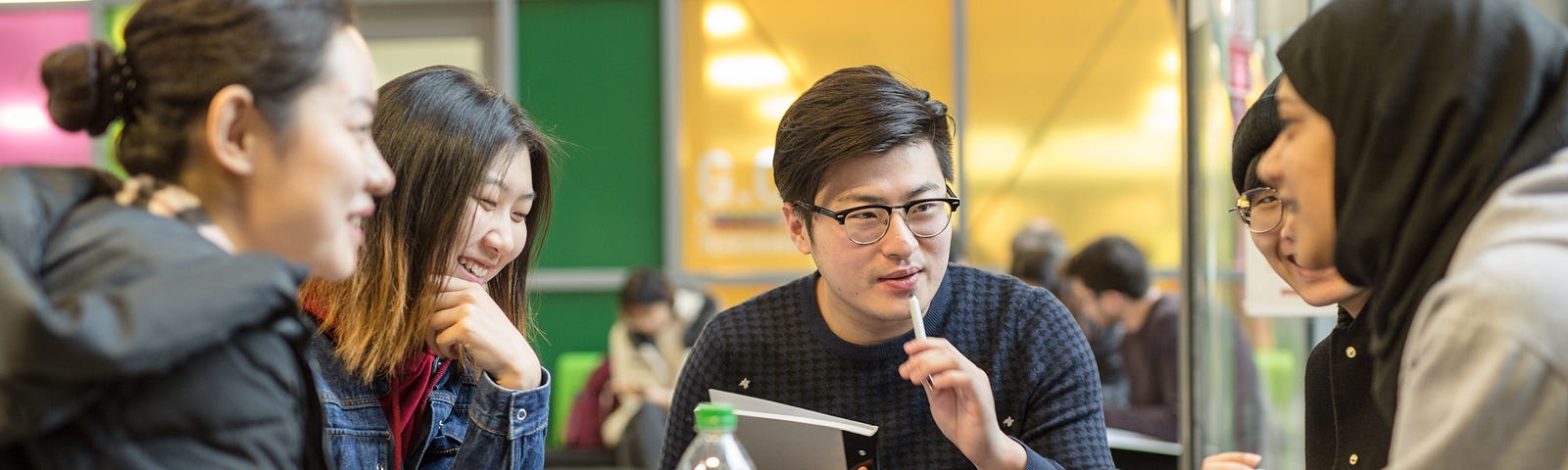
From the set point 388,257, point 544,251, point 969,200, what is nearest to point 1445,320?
point 388,257

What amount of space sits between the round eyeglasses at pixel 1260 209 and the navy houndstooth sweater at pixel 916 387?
271mm

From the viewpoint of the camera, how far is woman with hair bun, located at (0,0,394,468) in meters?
0.85

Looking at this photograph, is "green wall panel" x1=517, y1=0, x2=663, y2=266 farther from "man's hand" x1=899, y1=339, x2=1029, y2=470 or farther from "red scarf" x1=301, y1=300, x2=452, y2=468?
"man's hand" x1=899, y1=339, x2=1029, y2=470

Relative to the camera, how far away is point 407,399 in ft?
Answer: 5.06

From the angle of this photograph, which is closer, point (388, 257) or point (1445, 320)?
point (1445, 320)

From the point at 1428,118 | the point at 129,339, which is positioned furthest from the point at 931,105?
the point at 129,339

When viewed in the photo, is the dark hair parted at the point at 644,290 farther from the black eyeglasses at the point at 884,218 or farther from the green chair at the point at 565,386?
the black eyeglasses at the point at 884,218

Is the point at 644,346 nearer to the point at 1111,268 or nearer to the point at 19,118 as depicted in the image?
the point at 1111,268

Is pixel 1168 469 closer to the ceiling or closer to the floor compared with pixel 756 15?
closer to the floor

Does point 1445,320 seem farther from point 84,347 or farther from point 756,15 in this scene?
point 756,15

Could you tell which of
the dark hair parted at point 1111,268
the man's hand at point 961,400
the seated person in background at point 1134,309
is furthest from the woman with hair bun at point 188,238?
the dark hair parted at point 1111,268

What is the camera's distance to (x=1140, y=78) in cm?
575

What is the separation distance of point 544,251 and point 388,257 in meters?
4.61

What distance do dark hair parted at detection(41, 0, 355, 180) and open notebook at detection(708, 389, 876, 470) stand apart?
24.3 inches
